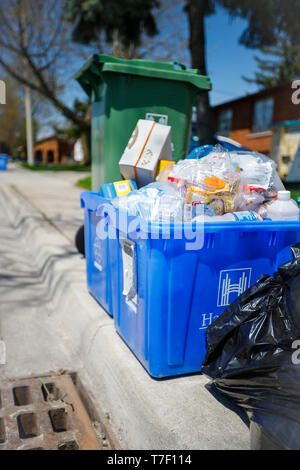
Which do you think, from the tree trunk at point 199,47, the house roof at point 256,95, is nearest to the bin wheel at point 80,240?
the tree trunk at point 199,47

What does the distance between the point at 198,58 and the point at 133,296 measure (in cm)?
770

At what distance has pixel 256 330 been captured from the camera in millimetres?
1499

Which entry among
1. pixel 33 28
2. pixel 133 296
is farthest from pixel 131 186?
pixel 33 28

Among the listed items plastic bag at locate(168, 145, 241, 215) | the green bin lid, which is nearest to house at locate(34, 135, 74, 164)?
the green bin lid

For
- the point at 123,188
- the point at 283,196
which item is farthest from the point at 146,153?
the point at 283,196

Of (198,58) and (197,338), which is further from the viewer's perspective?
(198,58)

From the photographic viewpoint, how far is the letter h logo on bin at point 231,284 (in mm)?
1837

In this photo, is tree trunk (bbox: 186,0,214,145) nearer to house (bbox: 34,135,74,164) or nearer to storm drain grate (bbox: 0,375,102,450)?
storm drain grate (bbox: 0,375,102,450)

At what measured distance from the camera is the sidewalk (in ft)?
5.17

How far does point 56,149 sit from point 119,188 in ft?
195

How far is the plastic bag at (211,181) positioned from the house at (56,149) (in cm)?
5685

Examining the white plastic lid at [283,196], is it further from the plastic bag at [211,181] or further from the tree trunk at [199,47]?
the tree trunk at [199,47]

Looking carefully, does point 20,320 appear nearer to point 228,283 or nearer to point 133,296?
point 133,296

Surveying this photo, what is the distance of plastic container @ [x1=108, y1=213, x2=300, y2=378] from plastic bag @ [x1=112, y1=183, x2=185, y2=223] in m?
0.07
